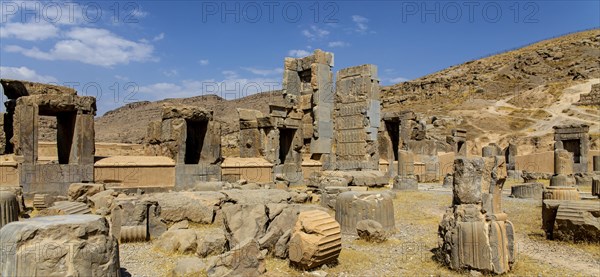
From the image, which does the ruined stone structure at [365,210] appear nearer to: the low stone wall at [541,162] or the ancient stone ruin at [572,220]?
the ancient stone ruin at [572,220]

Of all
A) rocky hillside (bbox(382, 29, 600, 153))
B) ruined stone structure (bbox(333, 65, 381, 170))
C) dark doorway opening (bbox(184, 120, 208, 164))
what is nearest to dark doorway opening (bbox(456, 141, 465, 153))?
rocky hillside (bbox(382, 29, 600, 153))

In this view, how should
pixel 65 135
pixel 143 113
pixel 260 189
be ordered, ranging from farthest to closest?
pixel 143 113, pixel 65 135, pixel 260 189

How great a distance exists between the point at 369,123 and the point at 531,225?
9317 millimetres

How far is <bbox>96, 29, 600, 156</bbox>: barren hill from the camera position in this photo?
113 ft

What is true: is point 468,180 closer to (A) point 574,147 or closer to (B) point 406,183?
(B) point 406,183

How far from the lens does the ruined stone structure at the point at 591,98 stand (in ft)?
119

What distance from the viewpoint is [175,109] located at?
11.6m

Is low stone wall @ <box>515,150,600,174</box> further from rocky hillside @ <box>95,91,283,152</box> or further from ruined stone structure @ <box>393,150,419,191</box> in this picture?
rocky hillside @ <box>95,91,283,152</box>

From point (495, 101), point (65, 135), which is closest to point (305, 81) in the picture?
point (65, 135)

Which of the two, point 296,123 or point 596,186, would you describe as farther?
point 296,123

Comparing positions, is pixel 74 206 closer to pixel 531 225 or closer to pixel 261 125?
pixel 531 225

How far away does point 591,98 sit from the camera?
36688mm

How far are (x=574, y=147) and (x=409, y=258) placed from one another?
21.4 metres

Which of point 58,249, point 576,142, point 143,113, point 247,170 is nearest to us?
point 58,249
